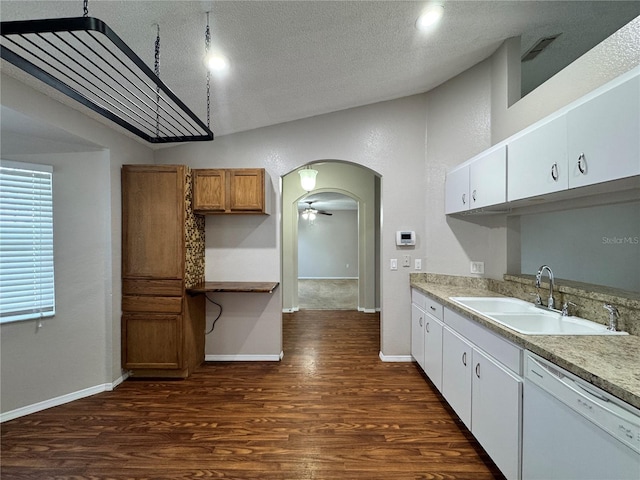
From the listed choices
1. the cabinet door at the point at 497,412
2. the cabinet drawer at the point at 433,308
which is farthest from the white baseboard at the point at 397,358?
the cabinet door at the point at 497,412

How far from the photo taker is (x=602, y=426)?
3.53 feet

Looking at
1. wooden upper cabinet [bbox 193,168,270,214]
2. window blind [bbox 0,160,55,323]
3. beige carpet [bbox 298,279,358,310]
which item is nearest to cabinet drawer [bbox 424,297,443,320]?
wooden upper cabinet [bbox 193,168,270,214]

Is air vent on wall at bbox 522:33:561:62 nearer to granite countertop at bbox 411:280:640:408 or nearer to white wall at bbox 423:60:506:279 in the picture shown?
white wall at bbox 423:60:506:279

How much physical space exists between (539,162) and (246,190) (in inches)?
98.7

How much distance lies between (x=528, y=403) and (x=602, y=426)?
0.39m

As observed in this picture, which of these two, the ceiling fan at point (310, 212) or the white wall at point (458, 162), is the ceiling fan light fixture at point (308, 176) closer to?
the white wall at point (458, 162)

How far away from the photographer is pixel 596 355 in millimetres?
1276

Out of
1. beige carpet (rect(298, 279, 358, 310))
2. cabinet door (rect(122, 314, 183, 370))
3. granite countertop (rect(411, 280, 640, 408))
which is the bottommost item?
beige carpet (rect(298, 279, 358, 310))

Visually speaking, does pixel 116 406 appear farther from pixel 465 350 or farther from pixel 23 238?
pixel 465 350

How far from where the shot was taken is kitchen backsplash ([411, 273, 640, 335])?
5.19 feet

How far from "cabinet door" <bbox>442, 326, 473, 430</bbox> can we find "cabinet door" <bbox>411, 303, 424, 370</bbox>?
0.54 metres

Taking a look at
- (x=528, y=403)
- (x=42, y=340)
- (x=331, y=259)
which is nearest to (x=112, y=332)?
(x=42, y=340)

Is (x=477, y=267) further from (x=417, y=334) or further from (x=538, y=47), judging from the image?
(x=538, y=47)

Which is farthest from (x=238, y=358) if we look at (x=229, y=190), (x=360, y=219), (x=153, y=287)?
(x=360, y=219)
